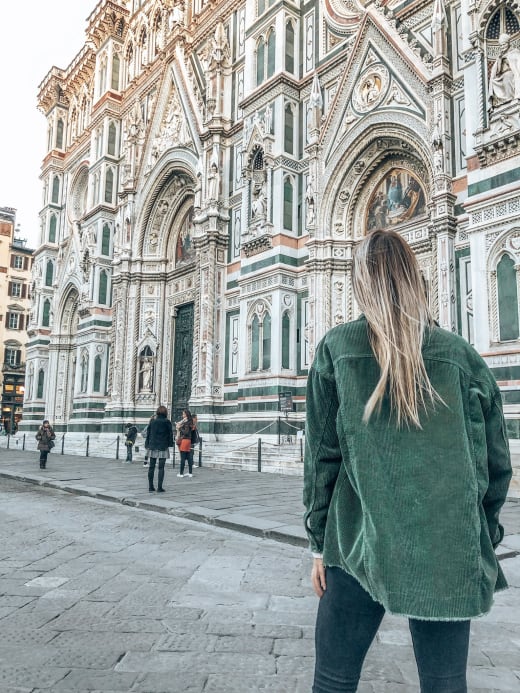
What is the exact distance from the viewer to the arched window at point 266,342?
1658cm

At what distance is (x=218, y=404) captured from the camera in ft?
60.1

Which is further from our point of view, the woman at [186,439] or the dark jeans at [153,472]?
the woman at [186,439]

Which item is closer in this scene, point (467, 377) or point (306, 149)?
point (467, 377)

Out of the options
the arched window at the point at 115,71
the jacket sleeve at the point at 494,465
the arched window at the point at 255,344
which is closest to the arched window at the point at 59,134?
the arched window at the point at 115,71

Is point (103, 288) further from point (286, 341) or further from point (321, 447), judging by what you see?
point (321, 447)

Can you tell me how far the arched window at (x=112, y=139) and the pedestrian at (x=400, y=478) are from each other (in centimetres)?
2690

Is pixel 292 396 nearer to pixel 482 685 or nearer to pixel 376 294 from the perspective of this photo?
pixel 482 685

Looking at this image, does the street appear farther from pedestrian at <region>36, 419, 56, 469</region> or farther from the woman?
pedestrian at <region>36, 419, 56, 469</region>

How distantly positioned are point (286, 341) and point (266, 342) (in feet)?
2.04

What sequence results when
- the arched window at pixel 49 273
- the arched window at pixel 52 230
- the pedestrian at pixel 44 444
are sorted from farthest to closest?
the arched window at pixel 52 230 → the arched window at pixel 49 273 → the pedestrian at pixel 44 444

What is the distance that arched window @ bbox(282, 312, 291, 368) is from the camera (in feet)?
53.8

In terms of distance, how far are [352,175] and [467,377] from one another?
15.3m

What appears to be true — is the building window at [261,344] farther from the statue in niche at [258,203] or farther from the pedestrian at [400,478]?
the pedestrian at [400,478]

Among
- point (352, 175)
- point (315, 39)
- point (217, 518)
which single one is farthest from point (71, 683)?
point (315, 39)
